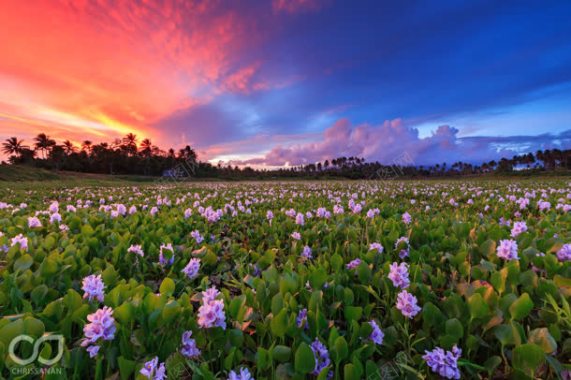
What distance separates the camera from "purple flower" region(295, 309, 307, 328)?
1.73 m

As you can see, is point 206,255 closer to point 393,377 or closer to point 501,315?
point 393,377

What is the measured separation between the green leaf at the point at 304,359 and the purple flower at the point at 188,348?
565 mm

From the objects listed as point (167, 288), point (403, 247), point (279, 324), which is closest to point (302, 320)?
point (279, 324)

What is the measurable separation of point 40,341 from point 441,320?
2.14 m

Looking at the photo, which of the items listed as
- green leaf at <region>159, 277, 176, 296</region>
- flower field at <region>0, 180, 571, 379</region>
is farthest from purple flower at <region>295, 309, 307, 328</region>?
green leaf at <region>159, 277, 176, 296</region>

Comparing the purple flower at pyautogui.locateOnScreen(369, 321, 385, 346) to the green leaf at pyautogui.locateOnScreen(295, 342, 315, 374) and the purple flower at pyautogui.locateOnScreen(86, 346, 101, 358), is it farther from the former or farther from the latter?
the purple flower at pyautogui.locateOnScreen(86, 346, 101, 358)

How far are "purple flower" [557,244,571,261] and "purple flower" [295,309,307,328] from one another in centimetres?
241

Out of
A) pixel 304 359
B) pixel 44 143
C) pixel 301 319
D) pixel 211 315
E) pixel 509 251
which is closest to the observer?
pixel 304 359

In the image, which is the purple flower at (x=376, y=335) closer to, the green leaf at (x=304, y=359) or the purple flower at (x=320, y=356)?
the purple flower at (x=320, y=356)

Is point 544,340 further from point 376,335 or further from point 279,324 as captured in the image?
point 279,324

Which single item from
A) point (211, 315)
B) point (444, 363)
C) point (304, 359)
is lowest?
point (444, 363)

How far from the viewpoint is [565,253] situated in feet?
8.59

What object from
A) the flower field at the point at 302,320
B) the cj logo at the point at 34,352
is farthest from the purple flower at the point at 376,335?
the cj logo at the point at 34,352

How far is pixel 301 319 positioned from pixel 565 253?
8.06 feet
